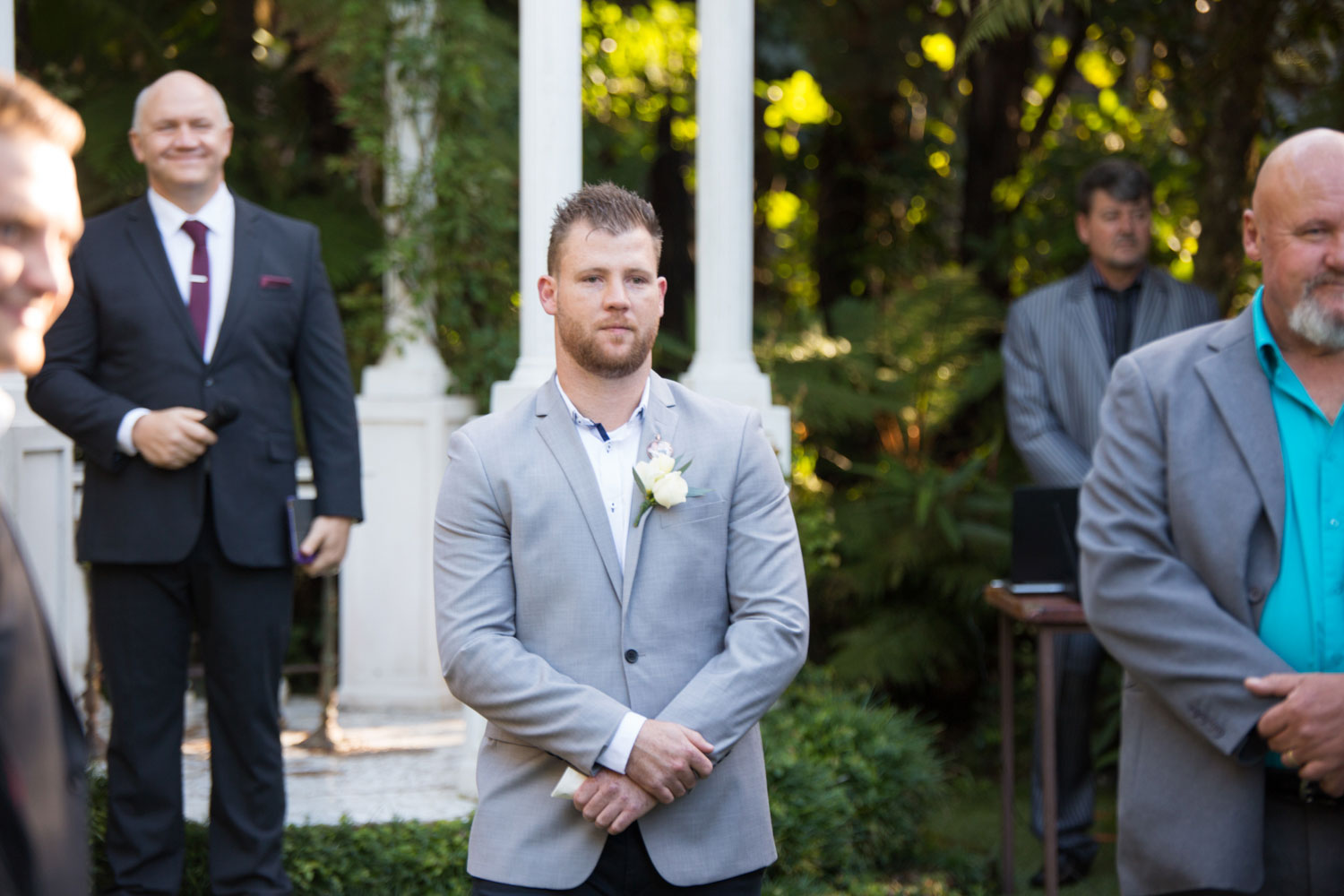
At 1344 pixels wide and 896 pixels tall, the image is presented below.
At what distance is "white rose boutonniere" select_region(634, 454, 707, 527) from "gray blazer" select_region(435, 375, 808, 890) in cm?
4

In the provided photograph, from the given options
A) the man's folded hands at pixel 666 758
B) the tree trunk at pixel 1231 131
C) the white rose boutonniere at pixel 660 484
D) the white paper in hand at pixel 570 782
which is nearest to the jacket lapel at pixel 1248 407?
the white rose boutonniere at pixel 660 484

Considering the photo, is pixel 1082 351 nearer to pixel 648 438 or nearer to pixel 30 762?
pixel 648 438

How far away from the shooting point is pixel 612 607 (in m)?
2.47

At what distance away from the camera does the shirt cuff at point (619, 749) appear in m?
2.34

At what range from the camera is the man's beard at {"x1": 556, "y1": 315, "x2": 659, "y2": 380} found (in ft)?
8.27

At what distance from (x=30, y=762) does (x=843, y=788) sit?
3.58m

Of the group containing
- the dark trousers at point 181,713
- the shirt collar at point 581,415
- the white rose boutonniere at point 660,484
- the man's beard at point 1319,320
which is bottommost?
the dark trousers at point 181,713

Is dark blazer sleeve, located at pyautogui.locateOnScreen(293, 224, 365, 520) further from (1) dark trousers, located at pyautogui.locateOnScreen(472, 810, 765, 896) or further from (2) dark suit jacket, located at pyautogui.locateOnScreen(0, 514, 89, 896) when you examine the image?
(2) dark suit jacket, located at pyautogui.locateOnScreen(0, 514, 89, 896)

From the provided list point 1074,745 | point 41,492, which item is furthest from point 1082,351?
point 41,492

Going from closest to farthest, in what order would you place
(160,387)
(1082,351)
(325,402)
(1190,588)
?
(1190,588)
(160,387)
(325,402)
(1082,351)

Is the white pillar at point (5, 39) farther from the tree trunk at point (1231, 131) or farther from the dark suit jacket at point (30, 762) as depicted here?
the tree trunk at point (1231, 131)

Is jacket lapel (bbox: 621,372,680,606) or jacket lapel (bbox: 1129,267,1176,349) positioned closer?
jacket lapel (bbox: 621,372,680,606)

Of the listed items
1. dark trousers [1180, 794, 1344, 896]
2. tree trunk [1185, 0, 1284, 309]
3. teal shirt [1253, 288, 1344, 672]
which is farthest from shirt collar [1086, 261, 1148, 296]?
dark trousers [1180, 794, 1344, 896]

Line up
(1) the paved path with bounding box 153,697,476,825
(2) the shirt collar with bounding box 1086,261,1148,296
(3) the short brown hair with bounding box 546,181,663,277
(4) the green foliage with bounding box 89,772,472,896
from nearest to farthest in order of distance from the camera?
(3) the short brown hair with bounding box 546,181,663,277
(4) the green foliage with bounding box 89,772,472,896
(1) the paved path with bounding box 153,697,476,825
(2) the shirt collar with bounding box 1086,261,1148,296
